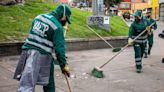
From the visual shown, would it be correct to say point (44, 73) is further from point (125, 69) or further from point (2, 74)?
point (125, 69)

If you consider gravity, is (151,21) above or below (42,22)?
below

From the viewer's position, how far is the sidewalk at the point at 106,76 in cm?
894

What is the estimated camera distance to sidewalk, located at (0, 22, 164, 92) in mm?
8938

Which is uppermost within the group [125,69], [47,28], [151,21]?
[47,28]

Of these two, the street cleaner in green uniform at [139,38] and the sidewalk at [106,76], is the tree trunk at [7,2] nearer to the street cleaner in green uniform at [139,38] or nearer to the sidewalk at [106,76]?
the sidewalk at [106,76]

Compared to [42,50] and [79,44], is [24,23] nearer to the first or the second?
[79,44]

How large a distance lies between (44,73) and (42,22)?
0.77 meters

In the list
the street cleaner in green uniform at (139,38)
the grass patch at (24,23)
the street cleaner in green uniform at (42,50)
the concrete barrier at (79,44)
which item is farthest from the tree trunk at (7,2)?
the street cleaner in green uniform at (42,50)

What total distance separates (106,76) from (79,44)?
558 cm

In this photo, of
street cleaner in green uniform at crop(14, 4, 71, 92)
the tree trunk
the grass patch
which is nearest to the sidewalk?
the grass patch

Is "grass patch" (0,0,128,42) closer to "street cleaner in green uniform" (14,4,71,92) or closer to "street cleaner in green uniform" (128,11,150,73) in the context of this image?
"street cleaner in green uniform" (128,11,150,73)

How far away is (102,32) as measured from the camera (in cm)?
1817

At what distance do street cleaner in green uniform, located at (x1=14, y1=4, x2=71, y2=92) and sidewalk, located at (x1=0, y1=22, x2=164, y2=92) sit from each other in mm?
2488

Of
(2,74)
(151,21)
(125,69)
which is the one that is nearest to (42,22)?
(2,74)
